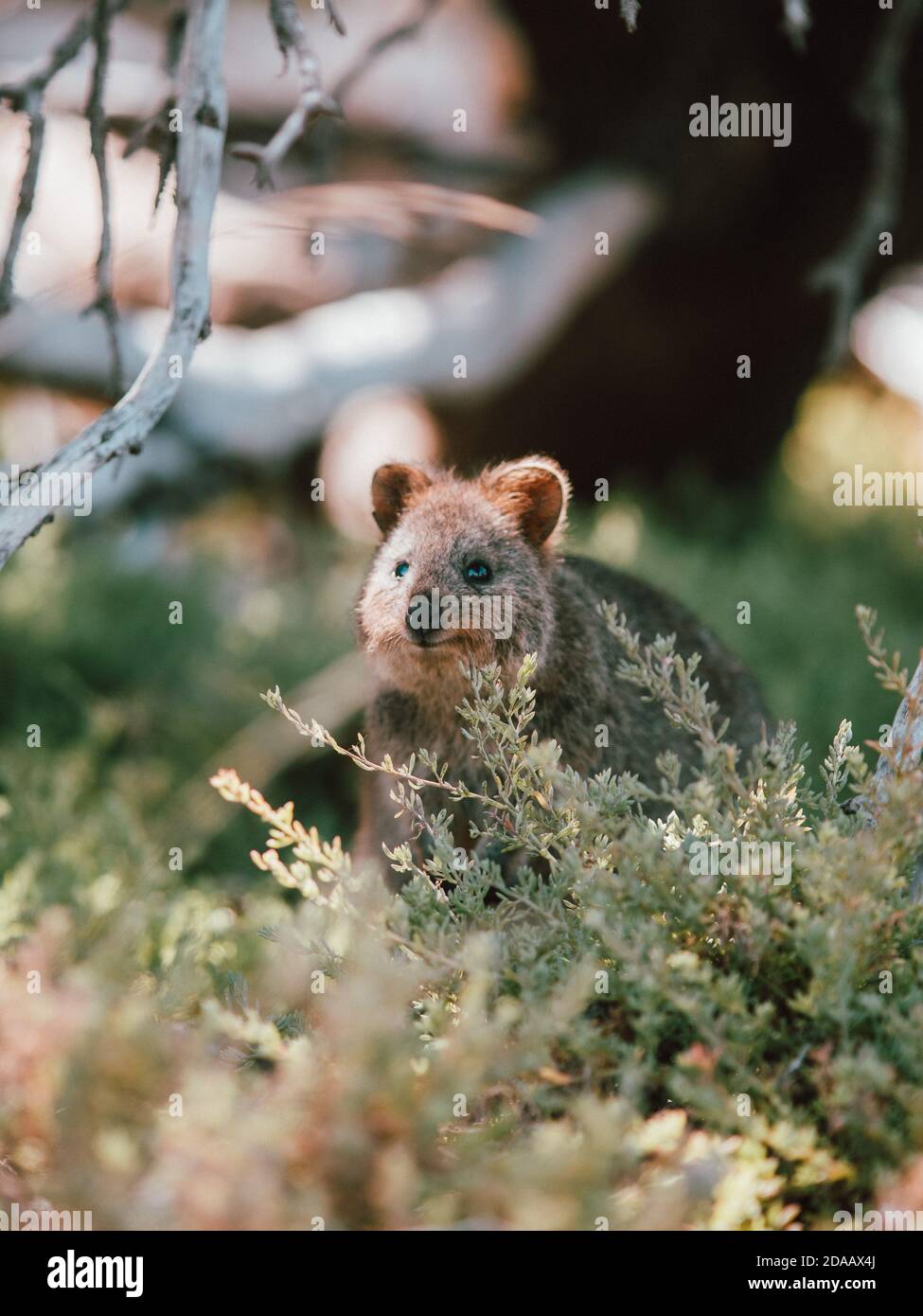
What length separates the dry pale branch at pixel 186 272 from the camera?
306 centimetres

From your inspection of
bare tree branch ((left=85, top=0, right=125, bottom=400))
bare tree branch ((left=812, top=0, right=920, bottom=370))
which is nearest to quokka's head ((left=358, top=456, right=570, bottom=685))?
bare tree branch ((left=85, top=0, right=125, bottom=400))

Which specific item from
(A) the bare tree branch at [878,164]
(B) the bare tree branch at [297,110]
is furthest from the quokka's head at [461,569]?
(A) the bare tree branch at [878,164]

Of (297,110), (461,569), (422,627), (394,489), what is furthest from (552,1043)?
(297,110)

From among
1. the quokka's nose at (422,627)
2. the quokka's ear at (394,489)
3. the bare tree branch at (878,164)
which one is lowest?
the quokka's nose at (422,627)

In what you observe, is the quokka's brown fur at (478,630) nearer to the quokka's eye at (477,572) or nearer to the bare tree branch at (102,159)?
the quokka's eye at (477,572)

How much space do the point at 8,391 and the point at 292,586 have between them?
3.19m

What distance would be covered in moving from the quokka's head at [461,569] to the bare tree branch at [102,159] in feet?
3.09

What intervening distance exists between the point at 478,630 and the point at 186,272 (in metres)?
1.33

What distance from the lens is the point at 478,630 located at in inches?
155

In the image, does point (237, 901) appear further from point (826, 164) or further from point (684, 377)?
point (826, 164)

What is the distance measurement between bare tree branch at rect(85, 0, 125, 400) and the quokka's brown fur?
950 mm

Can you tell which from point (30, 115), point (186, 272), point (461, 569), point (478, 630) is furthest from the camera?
point (461, 569)

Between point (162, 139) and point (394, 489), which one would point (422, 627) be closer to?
point (394, 489)

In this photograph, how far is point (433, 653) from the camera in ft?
13.1
